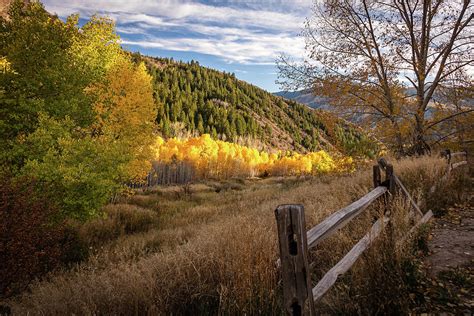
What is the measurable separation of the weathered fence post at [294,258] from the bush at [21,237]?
7.16 meters

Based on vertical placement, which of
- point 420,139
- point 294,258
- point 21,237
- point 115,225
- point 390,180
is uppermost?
point 420,139

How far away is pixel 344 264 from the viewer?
355 cm

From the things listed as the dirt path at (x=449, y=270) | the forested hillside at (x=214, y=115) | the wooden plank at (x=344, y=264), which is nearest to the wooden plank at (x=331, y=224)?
the wooden plank at (x=344, y=264)

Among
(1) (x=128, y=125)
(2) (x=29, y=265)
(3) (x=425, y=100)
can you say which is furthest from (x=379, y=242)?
(1) (x=128, y=125)

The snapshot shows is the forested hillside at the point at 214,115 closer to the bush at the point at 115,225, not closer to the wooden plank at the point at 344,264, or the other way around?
the bush at the point at 115,225

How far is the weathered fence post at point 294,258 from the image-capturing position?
251 cm

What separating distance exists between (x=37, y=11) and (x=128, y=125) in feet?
27.8

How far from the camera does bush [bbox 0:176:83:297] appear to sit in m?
6.98

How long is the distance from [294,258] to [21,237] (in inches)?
313

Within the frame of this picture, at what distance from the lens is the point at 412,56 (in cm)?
1359

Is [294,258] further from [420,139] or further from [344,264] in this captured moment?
[420,139]

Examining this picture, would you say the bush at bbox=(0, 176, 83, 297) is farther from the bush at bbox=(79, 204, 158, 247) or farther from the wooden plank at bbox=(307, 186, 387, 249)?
the wooden plank at bbox=(307, 186, 387, 249)

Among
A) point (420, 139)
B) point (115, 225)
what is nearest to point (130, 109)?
point (115, 225)

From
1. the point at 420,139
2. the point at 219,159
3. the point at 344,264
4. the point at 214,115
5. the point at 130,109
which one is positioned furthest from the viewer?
the point at 214,115
